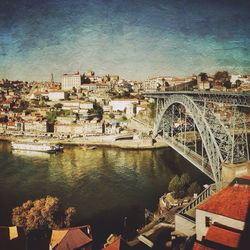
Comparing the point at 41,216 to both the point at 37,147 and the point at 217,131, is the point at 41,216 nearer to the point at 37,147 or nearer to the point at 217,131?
the point at 217,131

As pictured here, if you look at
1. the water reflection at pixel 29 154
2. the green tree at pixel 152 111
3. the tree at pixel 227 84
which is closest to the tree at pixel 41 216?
the water reflection at pixel 29 154

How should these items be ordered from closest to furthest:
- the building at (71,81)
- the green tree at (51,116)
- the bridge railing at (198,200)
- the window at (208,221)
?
the window at (208,221) → the bridge railing at (198,200) → the green tree at (51,116) → the building at (71,81)

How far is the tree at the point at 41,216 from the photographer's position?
4.49m

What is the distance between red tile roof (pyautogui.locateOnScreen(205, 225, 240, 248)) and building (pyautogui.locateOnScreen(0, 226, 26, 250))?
6.38ft

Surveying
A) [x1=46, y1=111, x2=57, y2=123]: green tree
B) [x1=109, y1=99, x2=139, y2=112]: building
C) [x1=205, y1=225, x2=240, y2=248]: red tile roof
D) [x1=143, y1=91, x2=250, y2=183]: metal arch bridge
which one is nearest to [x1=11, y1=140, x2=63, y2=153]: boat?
[x1=46, y1=111, x2=57, y2=123]: green tree

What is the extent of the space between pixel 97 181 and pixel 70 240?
14.0 feet

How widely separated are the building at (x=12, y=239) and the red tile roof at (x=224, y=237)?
76.6 inches

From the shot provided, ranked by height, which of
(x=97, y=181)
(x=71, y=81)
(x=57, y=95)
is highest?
(x=71, y=81)

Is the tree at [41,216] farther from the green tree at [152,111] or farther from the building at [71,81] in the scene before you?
the building at [71,81]

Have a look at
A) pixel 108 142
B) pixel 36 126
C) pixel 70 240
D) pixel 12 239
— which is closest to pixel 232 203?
pixel 70 240

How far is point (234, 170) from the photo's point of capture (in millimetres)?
4840

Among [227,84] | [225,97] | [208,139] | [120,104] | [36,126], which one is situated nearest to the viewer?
[225,97]

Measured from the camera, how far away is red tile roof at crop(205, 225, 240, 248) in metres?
2.54

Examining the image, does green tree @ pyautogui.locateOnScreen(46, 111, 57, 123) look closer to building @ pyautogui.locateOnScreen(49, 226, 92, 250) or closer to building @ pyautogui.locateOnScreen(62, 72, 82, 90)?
building @ pyautogui.locateOnScreen(62, 72, 82, 90)
